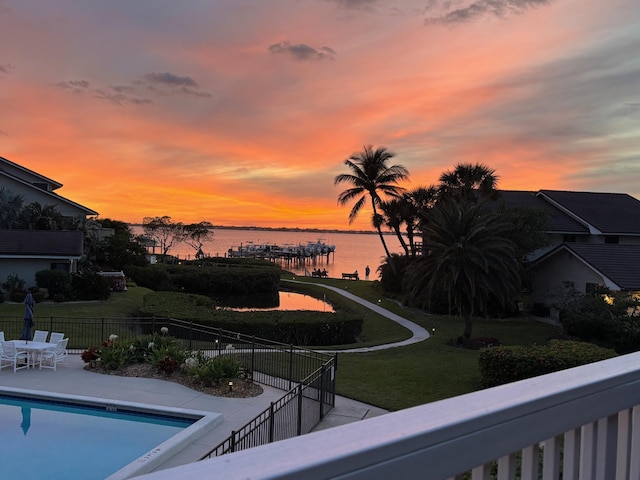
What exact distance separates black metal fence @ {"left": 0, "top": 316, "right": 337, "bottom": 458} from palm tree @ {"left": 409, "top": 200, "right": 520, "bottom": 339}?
7.86 meters

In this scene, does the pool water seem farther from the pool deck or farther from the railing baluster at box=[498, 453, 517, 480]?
the railing baluster at box=[498, 453, 517, 480]

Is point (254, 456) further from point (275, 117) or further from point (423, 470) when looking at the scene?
point (275, 117)

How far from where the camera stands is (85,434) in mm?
12391

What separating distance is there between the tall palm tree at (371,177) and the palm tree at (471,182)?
7.51 meters

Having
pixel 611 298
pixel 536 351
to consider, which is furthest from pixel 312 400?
pixel 611 298

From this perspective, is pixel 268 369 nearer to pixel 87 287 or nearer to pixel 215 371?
pixel 215 371

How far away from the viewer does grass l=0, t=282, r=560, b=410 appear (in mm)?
16031

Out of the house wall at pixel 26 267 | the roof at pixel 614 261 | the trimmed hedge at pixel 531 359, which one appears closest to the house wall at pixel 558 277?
the roof at pixel 614 261

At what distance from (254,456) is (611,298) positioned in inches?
1113

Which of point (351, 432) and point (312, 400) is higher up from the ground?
point (351, 432)

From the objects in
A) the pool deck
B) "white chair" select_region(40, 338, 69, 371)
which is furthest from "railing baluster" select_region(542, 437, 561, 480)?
Answer: "white chair" select_region(40, 338, 69, 371)

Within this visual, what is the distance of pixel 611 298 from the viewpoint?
83.0ft

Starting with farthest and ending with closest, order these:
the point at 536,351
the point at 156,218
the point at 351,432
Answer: the point at 156,218, the point at 536,351, the point at 351,432

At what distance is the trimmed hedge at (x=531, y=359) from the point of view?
574 inches
